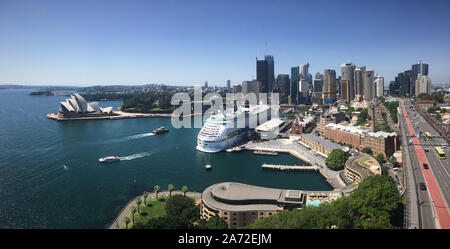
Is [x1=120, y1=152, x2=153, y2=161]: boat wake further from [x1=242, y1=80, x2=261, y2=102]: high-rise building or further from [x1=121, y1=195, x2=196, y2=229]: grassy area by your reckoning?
[x1=242, y1=80, x2=261, y2=102]: high-rise building

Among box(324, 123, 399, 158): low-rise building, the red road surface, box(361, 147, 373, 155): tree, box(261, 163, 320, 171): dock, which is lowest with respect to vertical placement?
box(261, 163, 320, 171): dock

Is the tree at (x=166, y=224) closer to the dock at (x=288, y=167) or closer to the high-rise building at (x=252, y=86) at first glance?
the dock at (x=288, y=167)

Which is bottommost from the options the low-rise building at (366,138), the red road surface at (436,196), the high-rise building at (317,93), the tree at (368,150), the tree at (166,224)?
the tree at (166,224)

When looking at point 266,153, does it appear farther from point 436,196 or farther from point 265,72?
point 265,72

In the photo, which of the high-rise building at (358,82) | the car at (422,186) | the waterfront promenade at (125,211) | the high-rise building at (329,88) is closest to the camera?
the waterfront promenade at (125,211)

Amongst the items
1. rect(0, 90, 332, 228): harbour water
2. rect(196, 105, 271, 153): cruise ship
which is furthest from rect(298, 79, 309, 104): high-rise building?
rect(0, 90, 332, 228): harbour water

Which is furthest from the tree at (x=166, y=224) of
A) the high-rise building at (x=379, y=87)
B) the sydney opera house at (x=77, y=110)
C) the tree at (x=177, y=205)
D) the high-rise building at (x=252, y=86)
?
the high-rise building at (x=379, y=87)
